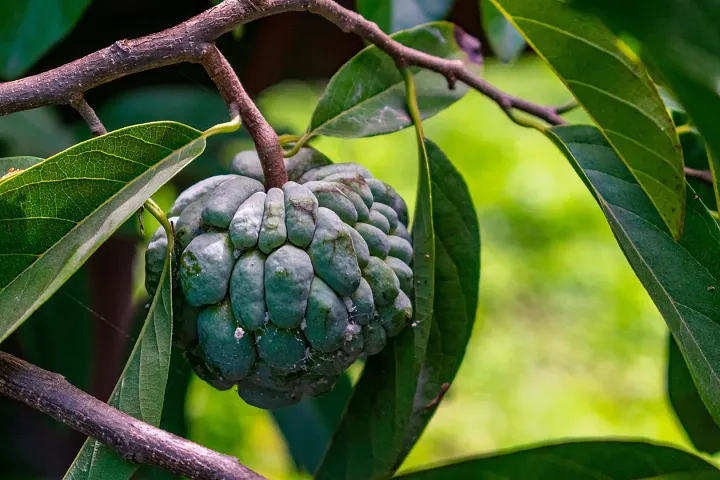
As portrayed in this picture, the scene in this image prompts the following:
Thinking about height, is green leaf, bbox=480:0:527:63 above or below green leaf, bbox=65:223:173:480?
above

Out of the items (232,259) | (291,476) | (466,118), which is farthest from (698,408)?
(466,118)

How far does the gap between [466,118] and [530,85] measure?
2.00 ft

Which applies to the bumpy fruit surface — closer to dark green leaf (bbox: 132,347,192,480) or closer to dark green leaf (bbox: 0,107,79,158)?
dark green leaf (bbox: 132,347,192,480)

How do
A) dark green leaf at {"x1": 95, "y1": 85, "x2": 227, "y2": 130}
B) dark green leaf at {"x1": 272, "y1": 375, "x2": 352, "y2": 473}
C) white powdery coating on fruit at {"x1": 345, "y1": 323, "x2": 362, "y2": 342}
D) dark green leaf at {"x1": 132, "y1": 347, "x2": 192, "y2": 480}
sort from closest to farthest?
1. white powdery coating on fruit at {"x1": 345, "y1": 323, "x2": 362, "y2": 342}
2. dark green leaf at {"x1": 132, "y1": 347, "x2": 192, "y2": 480}
3. dark green leaf at {"x1": 95, "y1": 85, "x2": 227, "y2": 130}
4. dark green leaf at {"x1": 272, "y1": 375, "x2": 352, "y2": 473}

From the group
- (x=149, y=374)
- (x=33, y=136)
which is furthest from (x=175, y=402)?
(x=33, y=136)

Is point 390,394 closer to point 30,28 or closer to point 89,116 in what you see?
point 89,116

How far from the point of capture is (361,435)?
1104 mm

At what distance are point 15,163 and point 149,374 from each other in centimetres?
32

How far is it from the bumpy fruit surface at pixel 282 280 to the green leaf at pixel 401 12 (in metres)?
0.62

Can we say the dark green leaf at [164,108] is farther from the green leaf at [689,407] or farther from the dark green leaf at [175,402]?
the green leaf at [689,407]

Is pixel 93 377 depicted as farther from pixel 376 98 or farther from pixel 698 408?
pixel 698 408

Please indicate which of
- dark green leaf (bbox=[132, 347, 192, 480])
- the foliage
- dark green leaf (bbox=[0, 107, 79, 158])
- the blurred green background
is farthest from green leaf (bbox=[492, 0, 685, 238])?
the blurred green background

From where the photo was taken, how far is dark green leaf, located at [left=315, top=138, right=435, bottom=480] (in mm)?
1008

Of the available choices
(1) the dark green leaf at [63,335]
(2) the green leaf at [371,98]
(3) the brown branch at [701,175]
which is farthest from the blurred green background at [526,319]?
(3) the brown branch at [701,175]
